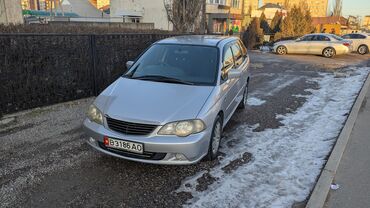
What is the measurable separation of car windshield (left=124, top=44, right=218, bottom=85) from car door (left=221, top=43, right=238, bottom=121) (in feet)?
0.63

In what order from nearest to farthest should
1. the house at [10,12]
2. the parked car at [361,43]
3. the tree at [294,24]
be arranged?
the house at [10,12] < the parked car at [361,43] < the tree at [294,24]

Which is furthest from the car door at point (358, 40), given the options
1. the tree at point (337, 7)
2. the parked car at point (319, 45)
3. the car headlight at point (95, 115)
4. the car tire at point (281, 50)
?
the tree at point (337, 7)

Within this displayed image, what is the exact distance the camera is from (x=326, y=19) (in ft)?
163

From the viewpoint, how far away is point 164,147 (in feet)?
12.0

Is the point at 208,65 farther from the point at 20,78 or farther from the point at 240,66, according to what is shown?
the point at 20,78

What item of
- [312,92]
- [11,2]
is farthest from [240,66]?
[11,2]

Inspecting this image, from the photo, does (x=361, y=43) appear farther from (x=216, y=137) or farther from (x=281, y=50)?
(x=216, y=137)

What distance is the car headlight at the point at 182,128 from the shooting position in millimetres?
3709

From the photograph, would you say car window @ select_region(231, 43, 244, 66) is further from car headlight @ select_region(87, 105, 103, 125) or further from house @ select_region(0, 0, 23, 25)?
house @ select_region(0, 0, 23, 25)

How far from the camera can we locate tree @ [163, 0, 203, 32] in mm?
15969

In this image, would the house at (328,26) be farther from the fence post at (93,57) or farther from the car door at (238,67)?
the fence post at (93,57)

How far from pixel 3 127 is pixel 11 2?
283 inches

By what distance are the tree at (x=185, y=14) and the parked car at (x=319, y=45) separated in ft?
26.9

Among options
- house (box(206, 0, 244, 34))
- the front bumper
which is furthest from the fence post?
house (box(206, 0, 244, 34))
